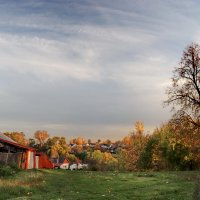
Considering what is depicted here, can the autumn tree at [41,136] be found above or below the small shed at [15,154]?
above

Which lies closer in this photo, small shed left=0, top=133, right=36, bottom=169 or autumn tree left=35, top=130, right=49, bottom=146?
small shed left=0, top=133, right=36, bottom=169

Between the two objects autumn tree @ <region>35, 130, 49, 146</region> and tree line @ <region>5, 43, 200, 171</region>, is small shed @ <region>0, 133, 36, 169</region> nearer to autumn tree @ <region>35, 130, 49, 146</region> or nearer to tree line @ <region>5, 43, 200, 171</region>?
tree line @ <region>5, 43, 200, 171</region>

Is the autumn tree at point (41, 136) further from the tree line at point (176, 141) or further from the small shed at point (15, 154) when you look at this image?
the small shed at point (15, 154)

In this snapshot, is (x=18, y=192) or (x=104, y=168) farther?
(x=104, y=168)

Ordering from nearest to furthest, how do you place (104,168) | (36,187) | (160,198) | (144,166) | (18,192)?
(160,198)
(18,192)
(36,187)
(104,168)
(144,166)

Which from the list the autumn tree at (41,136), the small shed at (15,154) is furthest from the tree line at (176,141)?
the autumn tree at (41,136)

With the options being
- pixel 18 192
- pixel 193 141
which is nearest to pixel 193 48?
pixel 193 141

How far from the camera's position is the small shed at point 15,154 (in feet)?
144

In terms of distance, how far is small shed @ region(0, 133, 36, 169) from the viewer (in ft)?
144

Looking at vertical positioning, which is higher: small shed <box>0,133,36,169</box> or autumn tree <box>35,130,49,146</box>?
autumn tree <box>35,130,49,146</box>

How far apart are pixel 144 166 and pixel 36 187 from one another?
3970 cm

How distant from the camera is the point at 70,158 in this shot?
15125cm

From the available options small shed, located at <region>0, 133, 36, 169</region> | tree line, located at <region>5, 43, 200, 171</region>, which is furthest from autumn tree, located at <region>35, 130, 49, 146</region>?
small shed, located at <region>0, 133, 36, 169</region>

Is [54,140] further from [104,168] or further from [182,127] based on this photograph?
[182,127]
